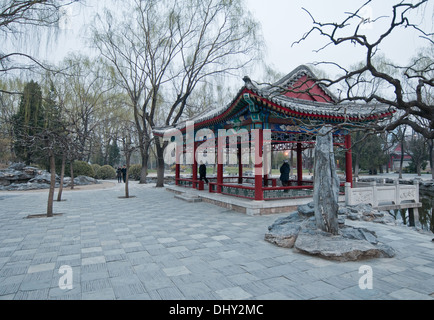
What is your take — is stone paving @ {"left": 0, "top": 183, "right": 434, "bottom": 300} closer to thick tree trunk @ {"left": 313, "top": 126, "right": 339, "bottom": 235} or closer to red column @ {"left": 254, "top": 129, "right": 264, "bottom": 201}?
thick tree trunk @ {"left": 313, "top": 126, "right": 339, "bottom": 235}

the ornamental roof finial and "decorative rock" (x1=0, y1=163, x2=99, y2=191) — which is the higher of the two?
the ornamental roof finial

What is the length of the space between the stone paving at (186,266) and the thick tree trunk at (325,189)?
2.97ft

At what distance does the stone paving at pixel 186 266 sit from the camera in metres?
2.97

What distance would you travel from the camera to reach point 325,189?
4984 millimetres

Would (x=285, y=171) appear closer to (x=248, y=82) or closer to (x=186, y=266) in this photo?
(x=248, y=82)

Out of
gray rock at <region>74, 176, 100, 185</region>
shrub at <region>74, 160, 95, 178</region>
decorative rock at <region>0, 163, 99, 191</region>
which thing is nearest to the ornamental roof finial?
decorative rock at <region>0, 163, 99, 191</region>

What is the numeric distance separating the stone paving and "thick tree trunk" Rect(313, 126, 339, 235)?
91cm

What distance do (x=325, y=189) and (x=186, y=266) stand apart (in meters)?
2.86

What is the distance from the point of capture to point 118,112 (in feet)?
77.9

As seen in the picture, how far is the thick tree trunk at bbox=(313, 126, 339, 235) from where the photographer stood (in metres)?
4.83

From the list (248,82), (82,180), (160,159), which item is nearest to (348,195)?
(248,82)

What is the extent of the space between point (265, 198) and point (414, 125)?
612cm
